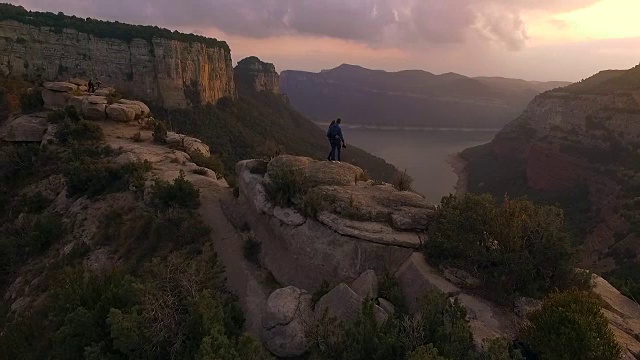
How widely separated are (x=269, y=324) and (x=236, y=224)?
5517 mm

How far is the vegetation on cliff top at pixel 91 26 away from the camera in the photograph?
51062 mm

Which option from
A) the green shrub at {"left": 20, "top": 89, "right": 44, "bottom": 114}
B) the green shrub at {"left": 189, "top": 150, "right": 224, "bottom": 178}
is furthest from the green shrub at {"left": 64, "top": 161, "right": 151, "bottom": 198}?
the green shrub at {"left": 20, "top": 89, "right": 44, "bottom": 114}

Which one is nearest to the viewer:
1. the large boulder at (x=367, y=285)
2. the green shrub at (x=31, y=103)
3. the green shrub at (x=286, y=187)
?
the large boulder at (x=367, y=285)

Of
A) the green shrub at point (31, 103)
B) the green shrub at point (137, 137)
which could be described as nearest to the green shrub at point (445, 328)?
the green shrub at point (137, 137)

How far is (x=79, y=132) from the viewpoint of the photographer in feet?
73.0

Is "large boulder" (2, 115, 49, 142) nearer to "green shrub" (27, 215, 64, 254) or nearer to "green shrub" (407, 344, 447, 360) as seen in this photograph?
"green shrub" (27, 215, 64, 254)

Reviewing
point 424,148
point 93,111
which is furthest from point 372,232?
point 424,148

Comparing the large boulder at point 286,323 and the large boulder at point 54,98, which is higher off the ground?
the large boulder at point 54,98

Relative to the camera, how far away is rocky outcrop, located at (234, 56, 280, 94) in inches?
3768

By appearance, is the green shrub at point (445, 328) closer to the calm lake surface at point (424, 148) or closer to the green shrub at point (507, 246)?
the green shrub at point (507, 246)

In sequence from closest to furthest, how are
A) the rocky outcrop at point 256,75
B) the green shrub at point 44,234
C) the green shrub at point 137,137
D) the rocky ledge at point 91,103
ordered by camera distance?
the green shrub at point 44,234, the green shrub at point 137,137, the rocky ledge at point 91,103, the rocky outcrop at point 256,75

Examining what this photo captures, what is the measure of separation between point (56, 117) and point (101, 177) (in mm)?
10264

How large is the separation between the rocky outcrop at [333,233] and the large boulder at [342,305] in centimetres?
141

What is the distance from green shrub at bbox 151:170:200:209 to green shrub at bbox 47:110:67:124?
14050mm
